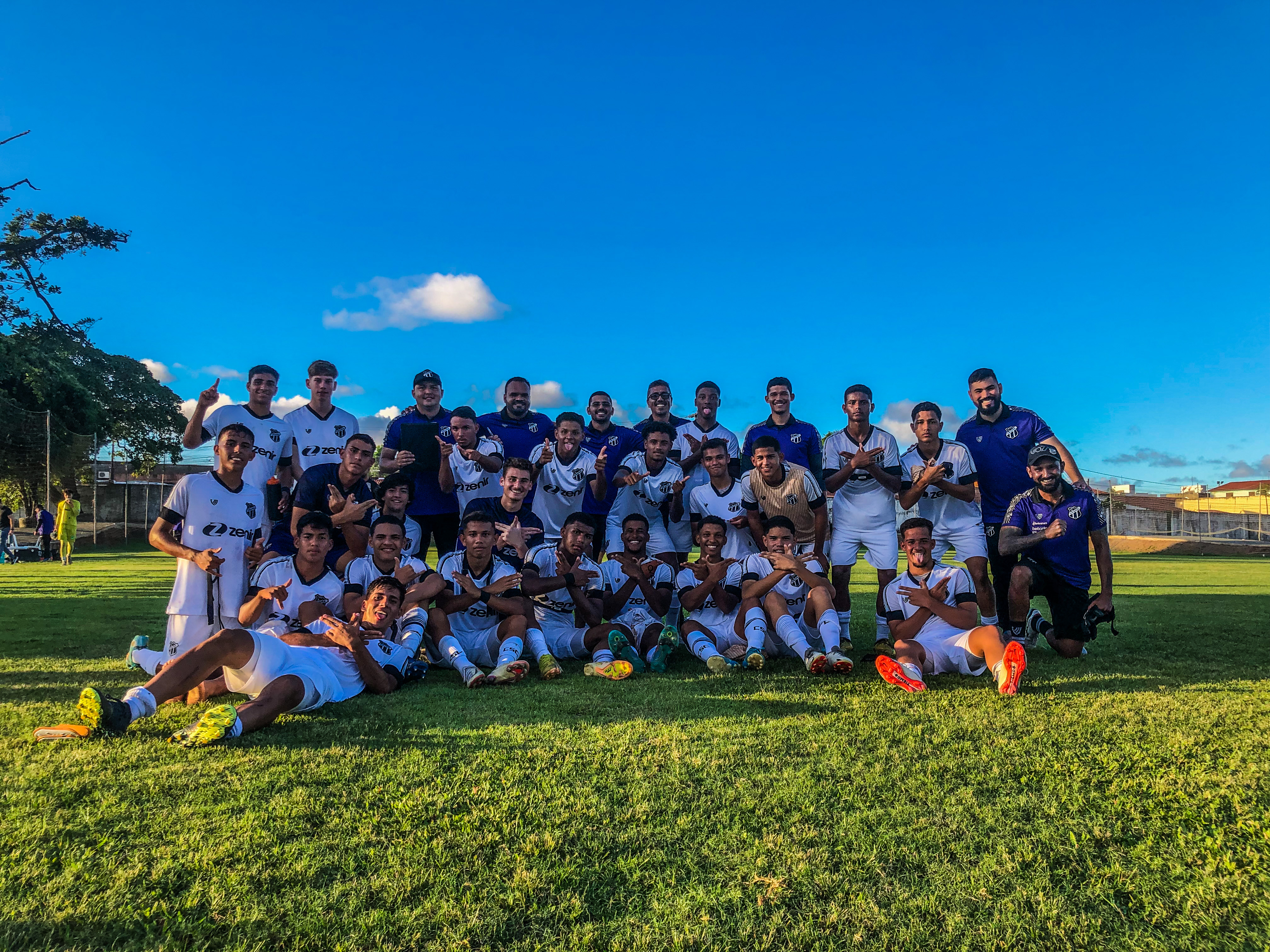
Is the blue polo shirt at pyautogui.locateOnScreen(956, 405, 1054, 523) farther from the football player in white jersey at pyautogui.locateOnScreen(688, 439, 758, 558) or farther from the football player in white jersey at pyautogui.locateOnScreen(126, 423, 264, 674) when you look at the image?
the football player in white jersey at pyautogui.locateOnScreen(126, 423, 264, 674)

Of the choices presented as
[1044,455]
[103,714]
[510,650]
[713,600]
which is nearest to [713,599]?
[713,600]

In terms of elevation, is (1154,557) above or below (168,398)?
below

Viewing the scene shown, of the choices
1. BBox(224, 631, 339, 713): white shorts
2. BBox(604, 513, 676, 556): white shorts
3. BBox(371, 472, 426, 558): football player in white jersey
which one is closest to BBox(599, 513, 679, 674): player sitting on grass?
BBox(604, 513, 676, 556): white shorts

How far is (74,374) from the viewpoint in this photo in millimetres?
24906

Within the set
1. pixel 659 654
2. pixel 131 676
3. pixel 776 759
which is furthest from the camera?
pixel 659 654

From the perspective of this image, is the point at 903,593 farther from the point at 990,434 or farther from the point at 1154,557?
the point at 1154,557

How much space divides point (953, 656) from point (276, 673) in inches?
159

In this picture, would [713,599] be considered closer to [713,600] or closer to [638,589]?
[713,600]

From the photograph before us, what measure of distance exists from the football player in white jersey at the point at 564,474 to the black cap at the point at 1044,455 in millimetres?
3584

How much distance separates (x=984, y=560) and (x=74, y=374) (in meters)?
28.5

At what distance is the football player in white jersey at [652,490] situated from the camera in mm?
6797

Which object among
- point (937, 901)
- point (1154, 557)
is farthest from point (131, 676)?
point (1154, 557)

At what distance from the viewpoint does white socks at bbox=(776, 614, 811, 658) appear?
5.14 metres

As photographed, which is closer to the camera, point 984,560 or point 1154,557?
point 984,560
